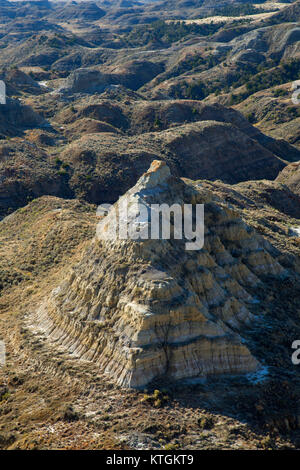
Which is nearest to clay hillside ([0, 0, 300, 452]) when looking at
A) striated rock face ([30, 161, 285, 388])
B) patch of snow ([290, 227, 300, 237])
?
striated rock face ([30, 161, 285, 388])

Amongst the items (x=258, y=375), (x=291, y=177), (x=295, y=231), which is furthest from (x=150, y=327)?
(x=291, y=177)

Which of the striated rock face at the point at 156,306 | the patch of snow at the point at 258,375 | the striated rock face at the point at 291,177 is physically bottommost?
the patch of snow at the point at 258,375

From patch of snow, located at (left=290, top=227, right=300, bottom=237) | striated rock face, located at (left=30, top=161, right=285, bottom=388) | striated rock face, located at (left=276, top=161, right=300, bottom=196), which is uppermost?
striated rock face, located at (left=276, top=161, right=300, bottom=196)

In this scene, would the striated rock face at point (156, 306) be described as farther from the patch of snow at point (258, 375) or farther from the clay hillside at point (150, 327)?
the patch of snow at point (258, 375)

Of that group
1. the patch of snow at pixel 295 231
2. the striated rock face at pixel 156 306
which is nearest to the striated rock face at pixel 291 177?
the patch of snow at pixel 295 231

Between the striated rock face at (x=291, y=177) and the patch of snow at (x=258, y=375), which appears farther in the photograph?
the striated rock face at (x=291, y=177)

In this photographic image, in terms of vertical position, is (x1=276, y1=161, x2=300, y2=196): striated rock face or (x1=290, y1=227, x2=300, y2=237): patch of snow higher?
(x1=276, y1=161, x2=300, y2=196): striated rock face

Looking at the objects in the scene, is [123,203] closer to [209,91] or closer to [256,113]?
[256,113]

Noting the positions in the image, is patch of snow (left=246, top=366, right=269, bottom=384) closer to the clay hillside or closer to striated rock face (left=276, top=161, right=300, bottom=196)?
the clay hillside

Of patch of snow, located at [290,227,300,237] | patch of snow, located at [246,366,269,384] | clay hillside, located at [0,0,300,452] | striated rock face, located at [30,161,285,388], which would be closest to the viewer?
clay hillside, located at [0,0,300,452]
